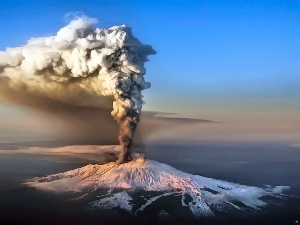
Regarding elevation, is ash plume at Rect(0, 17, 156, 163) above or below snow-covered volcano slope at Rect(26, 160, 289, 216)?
above

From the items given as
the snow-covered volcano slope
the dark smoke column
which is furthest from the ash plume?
the snow-covered volcano slope

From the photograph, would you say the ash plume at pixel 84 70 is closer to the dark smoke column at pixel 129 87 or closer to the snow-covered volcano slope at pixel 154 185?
the dark smoke column at pixel 129 87

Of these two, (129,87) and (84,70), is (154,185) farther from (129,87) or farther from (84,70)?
(84,70)

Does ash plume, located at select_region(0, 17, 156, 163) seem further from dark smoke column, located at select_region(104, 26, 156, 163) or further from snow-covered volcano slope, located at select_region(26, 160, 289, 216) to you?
snow-covered volcano slope, located at select_region(26, 160, 289, 216)

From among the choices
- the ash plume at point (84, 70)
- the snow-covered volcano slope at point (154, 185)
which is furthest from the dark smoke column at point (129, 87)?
the snow-covered volcano slope at point (154, 185)

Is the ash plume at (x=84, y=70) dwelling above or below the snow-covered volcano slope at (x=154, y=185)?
above

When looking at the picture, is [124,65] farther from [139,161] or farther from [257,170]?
[257,170]
